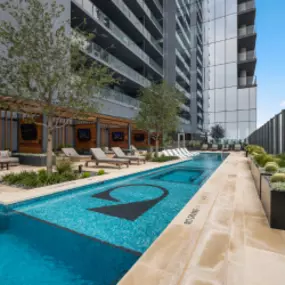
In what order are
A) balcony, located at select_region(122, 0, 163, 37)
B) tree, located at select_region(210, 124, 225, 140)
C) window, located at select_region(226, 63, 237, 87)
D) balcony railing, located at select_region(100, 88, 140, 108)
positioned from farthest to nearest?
tree, located at select_region(210, 124, 225, 140)
window, located at select_region(226, 63, 237, 87)
balcony, located at select_region(122, 0, 163, 37)
balcony railing, located at select_region(100, 88, 140, 108)

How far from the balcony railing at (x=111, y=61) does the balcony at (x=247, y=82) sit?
18.5 m

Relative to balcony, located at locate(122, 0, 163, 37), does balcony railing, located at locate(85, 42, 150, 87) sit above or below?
below

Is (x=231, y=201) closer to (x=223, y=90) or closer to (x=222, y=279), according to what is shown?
(x=222, y=279)

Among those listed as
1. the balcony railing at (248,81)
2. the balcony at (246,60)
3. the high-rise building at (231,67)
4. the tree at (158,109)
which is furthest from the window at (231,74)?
the tree at (158,109)

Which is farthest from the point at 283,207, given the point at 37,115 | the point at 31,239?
the point at 37,115

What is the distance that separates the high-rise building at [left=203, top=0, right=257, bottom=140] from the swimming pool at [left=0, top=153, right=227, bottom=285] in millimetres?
30468

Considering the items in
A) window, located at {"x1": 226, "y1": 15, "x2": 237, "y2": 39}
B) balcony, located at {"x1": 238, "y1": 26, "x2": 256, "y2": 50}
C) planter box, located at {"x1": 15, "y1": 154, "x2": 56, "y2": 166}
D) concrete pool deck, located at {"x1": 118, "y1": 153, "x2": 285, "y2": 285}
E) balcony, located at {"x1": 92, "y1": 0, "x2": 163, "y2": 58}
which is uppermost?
window, located at {"x1": 226, "y1": 15, "x2": 237, "y2": 39}

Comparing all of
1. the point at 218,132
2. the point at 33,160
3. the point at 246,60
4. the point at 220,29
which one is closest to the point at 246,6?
the point at 220,29

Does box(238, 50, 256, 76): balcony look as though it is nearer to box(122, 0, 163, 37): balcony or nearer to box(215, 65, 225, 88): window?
box(215, 65, 225, 88): window

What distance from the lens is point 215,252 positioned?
2375 millimetres

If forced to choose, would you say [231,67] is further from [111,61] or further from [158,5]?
[111,61]

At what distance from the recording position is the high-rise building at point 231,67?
31.6 meters

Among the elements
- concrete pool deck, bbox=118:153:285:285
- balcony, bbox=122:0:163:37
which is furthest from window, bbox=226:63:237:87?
concrete pool deck, bbox=118:153:285:285

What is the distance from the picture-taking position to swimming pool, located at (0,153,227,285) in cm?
250
